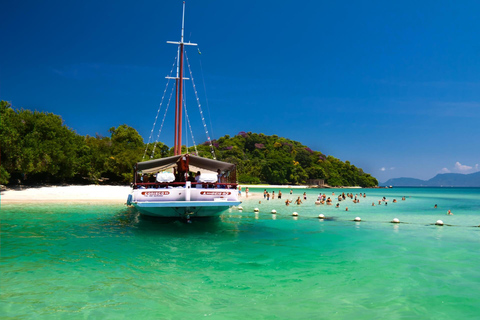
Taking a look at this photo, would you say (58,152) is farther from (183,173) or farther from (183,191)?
(183,191)

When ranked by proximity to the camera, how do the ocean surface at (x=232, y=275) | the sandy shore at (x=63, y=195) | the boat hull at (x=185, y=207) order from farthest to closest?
the sandy shore at (x=63, y=195) < the boat hull at (x=185, y=207) < the ocean surface at (x=232, y=275)

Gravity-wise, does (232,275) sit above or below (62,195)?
below

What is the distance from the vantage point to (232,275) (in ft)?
31.8

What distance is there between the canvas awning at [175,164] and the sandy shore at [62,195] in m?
21.6

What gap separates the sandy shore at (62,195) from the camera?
3559 cm

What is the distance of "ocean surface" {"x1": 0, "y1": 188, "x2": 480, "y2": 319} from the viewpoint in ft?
23.6

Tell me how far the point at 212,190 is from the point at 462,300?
1147cm

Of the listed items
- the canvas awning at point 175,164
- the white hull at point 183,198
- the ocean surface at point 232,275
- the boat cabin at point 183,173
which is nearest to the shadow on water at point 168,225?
the ocean surface at point 232,275

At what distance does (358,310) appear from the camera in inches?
288

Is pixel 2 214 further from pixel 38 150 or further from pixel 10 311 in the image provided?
pixel 10 311

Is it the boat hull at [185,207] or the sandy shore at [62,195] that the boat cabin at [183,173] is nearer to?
the boat hull at [185,207]

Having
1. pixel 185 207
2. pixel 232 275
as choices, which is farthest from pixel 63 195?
pixel 232 275

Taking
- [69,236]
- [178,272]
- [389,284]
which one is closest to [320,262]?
[389,284]

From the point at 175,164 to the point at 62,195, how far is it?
90.1ft
